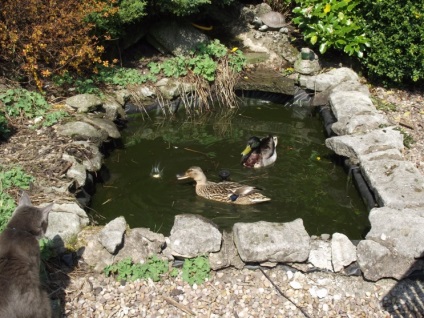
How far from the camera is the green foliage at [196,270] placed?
17.8ft

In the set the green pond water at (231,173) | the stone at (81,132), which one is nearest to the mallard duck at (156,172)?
the green pond water at (231,173)

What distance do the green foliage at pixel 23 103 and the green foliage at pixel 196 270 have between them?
3900 mm

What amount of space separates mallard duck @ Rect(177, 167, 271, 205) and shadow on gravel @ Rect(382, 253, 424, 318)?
7.27 ft

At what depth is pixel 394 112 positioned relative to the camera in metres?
9.23

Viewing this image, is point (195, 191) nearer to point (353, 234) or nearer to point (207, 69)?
point (353, 234)

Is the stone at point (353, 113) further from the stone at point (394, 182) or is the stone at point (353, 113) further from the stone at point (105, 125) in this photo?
the stone at point (105, 125)

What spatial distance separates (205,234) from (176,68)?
16.6ft

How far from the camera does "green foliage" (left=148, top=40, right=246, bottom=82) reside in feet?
32.6

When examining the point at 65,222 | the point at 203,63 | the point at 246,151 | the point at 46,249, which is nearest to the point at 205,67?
the point at 203,63

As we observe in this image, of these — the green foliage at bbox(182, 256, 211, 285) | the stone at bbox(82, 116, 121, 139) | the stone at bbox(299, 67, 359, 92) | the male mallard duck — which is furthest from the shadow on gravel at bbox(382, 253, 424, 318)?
the stone at bbox(299, 67, 359, 92)

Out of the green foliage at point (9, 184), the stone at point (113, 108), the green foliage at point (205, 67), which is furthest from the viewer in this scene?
the green foliage at point (205, 67)

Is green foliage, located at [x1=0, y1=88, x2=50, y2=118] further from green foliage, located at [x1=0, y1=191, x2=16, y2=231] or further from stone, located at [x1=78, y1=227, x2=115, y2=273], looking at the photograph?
stone, located at [x1=78, y1=227, x2=115, y2=273]

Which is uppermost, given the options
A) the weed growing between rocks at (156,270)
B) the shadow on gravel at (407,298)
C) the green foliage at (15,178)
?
the green foliage at (15,178)

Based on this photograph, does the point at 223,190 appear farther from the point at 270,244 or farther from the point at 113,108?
the point at 113,108
